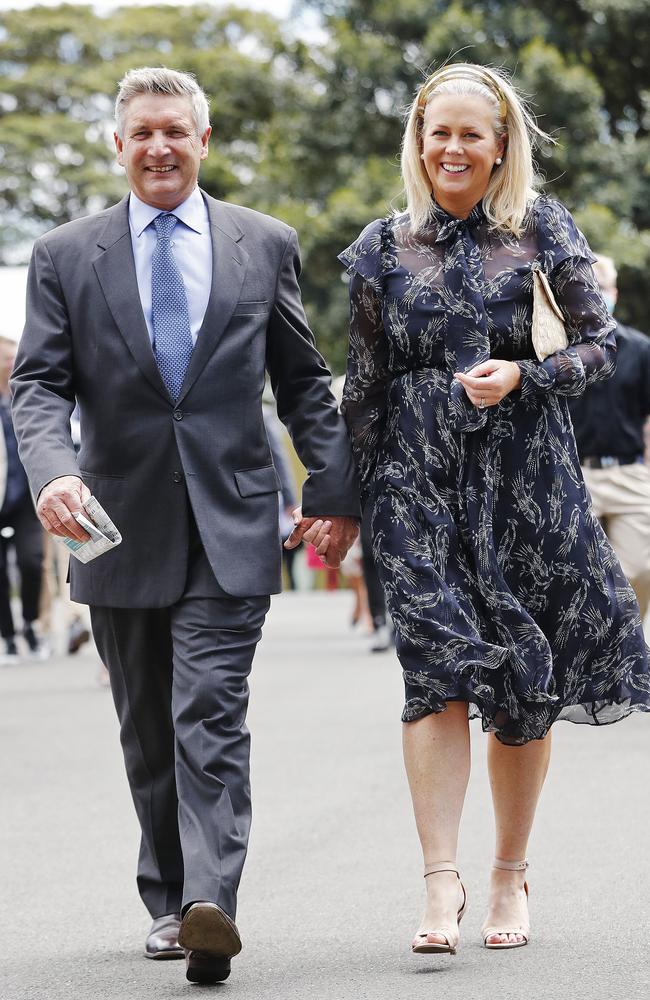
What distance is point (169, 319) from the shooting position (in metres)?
4.44

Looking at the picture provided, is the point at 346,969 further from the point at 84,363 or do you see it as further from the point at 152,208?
the point at 152,208

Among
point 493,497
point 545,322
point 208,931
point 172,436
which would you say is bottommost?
point 208,931

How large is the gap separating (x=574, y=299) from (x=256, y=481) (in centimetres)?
94

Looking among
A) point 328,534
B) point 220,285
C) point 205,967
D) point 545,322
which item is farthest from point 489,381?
point 205,967

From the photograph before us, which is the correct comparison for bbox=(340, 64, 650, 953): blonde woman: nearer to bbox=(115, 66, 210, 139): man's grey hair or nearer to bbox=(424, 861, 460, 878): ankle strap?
bbox=(424, 861, 460, 878): ankle strap

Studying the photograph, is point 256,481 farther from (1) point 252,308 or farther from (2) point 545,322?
(2) point 545,322

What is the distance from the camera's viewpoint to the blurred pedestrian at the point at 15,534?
12.8m

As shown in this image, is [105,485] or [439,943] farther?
[105,485]

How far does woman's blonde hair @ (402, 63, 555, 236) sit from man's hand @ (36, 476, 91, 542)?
1137 millimetres

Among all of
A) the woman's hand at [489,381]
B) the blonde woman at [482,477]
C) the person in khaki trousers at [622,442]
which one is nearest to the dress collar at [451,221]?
the blonde woman at [482,477]

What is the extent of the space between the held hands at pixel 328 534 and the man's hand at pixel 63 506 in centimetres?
64

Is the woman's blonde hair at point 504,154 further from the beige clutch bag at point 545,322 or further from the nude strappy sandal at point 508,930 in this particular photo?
the nude strappy sandal at point 508,930

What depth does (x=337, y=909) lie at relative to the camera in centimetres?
510

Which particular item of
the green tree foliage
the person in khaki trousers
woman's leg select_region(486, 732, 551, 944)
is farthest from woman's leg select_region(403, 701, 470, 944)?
the green tree foliage
